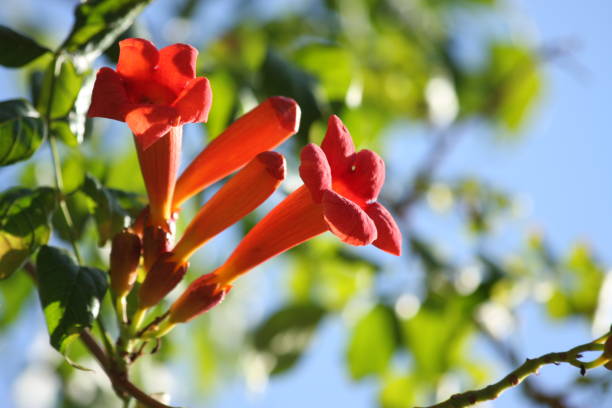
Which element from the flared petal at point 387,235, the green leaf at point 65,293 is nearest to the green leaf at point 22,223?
the green leaf at point 65,293

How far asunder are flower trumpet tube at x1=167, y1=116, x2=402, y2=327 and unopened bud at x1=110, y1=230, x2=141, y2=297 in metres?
0.12

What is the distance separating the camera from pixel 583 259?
364 centimetres

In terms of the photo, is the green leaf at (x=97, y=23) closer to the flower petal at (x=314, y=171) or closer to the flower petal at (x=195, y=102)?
the flower petal at (x=195, y=102)

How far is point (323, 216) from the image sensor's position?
1592 millimetres

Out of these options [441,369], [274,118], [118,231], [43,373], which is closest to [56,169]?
[118,231]

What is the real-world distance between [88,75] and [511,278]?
2.15m

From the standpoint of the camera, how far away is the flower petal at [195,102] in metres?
1.53

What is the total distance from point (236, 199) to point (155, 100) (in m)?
0.27

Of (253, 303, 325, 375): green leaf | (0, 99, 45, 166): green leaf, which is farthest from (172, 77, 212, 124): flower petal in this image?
(253, 303, 325, 375): green leaf

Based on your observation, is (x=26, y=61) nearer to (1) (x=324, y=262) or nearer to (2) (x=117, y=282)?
(2) (x=117, y=282)

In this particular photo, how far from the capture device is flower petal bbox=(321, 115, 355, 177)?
1.59 m

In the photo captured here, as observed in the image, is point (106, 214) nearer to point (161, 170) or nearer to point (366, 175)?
point (161, 170)

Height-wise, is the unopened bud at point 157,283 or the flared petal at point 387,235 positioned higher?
the flared petal at point 387,235

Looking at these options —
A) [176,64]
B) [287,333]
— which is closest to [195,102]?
[176,64]
